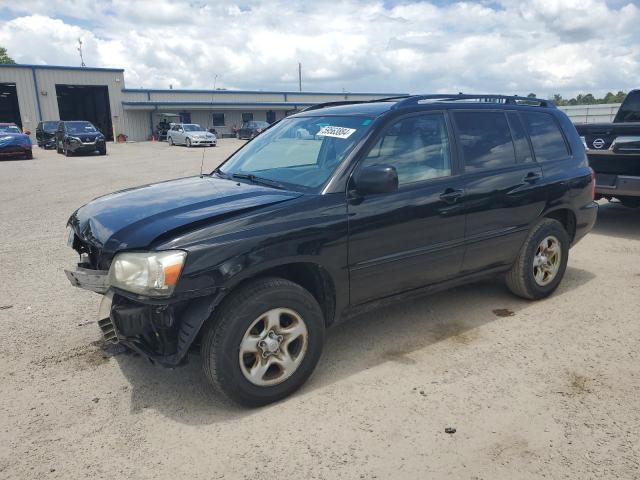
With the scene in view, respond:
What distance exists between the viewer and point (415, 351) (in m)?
3.75

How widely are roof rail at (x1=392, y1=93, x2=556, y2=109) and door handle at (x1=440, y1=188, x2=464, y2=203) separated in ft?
2.35

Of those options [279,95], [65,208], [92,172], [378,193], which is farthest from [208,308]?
[279,95]

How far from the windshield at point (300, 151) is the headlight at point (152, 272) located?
106 cm

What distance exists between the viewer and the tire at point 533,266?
450 centimetres

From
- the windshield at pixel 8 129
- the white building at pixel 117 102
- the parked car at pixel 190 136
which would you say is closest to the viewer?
the windshield at pixel 8 129

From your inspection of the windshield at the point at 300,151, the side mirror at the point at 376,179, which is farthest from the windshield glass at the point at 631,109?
the side mirror at the point at 376,179

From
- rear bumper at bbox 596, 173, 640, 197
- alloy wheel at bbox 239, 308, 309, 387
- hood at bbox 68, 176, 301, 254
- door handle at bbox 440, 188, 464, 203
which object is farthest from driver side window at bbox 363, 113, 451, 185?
rear bumper at bbox 596, 173, 640, 197

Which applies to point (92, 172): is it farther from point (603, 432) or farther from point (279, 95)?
point (279, 95)

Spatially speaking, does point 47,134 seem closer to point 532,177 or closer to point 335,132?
point 335,132

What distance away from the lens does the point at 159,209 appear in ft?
10.5

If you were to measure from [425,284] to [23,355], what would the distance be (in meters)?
3.05

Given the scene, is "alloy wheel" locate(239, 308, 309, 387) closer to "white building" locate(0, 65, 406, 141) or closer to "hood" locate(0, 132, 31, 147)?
"hood" locate(0, 132, 31, 147)

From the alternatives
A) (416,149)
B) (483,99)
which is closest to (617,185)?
(483,99)

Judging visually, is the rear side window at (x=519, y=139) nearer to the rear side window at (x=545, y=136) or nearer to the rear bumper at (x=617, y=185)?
the rear side window at (x=545, y=136)
